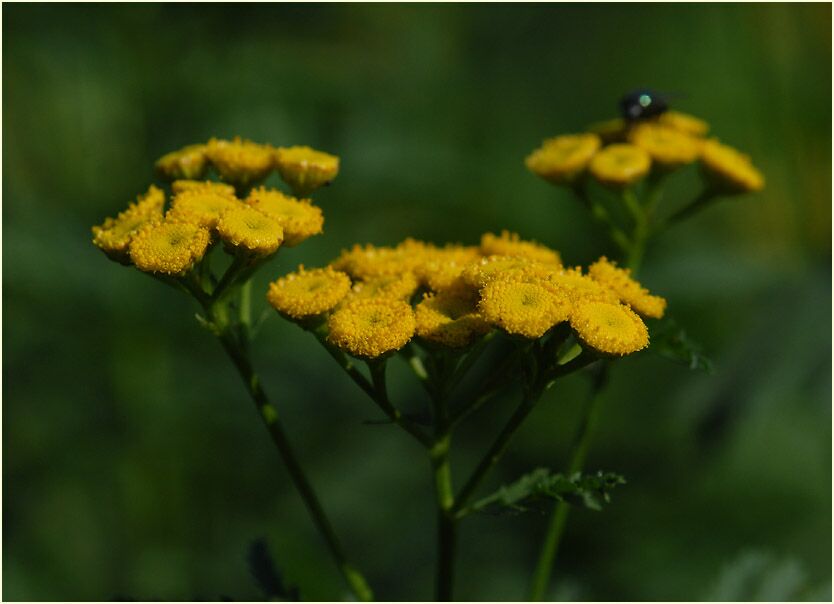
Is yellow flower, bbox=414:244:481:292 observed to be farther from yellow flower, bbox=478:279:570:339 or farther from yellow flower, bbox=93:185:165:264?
yellow flower, bbox=93:185:165:264

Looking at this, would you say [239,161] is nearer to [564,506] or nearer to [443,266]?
[443,266]

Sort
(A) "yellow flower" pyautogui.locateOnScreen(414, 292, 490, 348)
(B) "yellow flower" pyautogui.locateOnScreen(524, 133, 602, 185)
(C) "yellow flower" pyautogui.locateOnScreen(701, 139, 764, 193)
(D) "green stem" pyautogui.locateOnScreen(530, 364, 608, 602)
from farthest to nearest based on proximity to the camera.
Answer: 1. (C) "yellow flower" pyautogui.locateOnScreen(701, 139, 764, 193)
2. (B) "yellow flower" pyautogui.locateOnScreen(524, 133, 602, 185)
3. (D) "green stem" pyautogui.locateOnScreen(530, 364, 608, 602)
4. (A) "yellow flower" pyautogui.locateOnScreen(414, 292, 490, 348)

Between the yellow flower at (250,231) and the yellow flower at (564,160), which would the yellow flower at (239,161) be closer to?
the yellow flower at (250,231)

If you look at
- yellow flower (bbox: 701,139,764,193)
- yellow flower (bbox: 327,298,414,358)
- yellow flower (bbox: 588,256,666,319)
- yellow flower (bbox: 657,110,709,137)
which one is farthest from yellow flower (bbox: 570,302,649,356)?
yellow flower (bbox: 657,110,709,137)

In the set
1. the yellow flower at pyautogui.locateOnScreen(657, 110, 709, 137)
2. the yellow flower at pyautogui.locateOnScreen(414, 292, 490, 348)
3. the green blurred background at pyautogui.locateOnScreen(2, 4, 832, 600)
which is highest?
the yellow flower at pyautogui.locateOnScreen(657, 110, 709, 137)

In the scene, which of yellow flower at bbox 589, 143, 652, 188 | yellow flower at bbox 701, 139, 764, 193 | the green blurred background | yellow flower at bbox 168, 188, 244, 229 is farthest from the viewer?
the green blurred background
